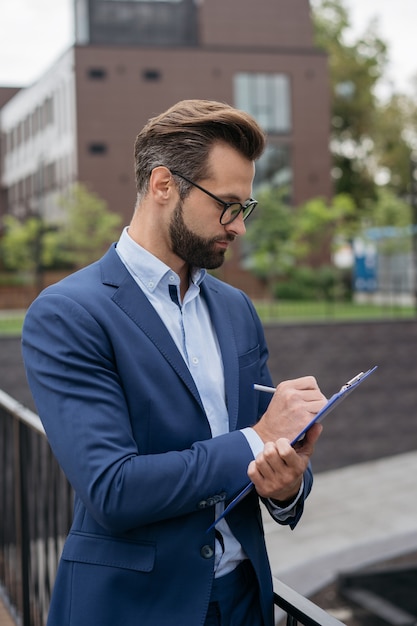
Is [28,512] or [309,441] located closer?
[309,441]

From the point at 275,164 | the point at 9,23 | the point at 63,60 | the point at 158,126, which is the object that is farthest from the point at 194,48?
the point at 158,126

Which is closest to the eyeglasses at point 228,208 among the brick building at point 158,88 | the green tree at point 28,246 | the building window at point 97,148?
the brick building at point 158,88

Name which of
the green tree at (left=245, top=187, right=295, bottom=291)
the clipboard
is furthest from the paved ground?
the clipboard

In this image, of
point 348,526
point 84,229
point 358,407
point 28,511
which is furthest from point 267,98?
point 28,511

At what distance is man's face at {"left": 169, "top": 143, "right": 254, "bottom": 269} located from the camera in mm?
1550

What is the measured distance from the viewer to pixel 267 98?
33.1 meters

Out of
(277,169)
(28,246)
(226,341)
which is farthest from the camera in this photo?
(277,169)

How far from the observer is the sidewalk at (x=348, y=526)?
1165 cm

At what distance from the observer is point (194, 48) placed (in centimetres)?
3144

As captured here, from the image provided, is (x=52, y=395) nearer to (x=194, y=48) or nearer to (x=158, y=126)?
(x=158, y=126)

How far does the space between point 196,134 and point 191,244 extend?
8.1 inches

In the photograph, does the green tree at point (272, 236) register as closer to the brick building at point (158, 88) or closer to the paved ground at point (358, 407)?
the brick building at point (158, 88)

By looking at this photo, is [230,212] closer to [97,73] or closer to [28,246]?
[28,246]

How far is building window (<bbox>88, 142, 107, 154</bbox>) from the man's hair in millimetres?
28415
